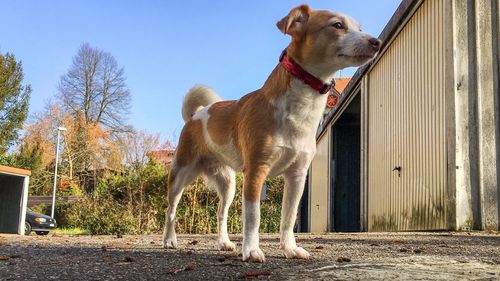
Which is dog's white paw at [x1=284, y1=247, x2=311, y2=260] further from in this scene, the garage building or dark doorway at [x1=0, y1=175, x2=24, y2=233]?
dark doorway at [x1=0, y1=175, x2=24, y2=233]

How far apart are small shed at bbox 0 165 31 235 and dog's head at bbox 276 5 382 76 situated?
13749mm

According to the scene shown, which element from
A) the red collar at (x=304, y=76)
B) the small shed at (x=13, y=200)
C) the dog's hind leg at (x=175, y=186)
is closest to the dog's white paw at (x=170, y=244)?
the dog's hind leg at (x=175, y=186)

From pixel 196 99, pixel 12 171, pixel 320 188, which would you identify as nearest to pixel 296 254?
pixel 196 99

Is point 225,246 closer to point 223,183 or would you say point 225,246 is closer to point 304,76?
point 223,183

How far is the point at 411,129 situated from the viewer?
8.65m

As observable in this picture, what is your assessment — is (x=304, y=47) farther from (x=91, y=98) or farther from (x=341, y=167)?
(x=91, y=98)

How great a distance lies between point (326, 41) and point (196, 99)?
7.28ft

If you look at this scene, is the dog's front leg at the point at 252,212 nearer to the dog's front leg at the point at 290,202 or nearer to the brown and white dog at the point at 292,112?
the brown and white dog at the point at 292,112

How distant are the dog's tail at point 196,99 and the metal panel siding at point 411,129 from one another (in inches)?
144

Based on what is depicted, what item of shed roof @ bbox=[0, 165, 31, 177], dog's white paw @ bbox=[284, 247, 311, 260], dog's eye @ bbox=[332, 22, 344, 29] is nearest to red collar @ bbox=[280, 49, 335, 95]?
dog's eye @ bbox=[332, 22, 344, 29]

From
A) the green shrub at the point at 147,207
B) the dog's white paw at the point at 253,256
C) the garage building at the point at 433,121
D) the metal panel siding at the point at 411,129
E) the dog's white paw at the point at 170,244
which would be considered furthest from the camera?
the green shrub at the point at 147,207

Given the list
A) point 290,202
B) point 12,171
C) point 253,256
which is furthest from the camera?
point 12,171

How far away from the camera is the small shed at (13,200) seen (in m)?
15.2

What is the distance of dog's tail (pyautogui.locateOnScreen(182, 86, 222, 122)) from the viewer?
5207 mm
